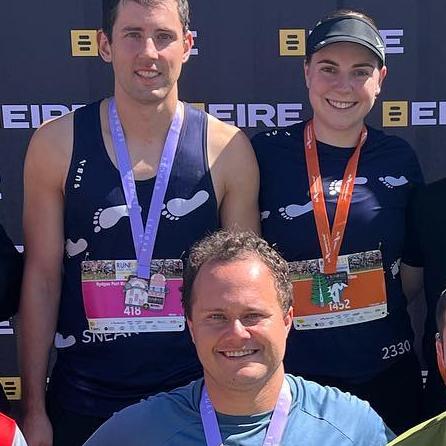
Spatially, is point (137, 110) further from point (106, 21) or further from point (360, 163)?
point (360, 163)

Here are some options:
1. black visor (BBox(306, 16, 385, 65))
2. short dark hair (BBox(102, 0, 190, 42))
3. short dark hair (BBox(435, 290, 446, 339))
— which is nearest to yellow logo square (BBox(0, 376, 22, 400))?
short dark hair (BBox(102, 0, 190, 42))

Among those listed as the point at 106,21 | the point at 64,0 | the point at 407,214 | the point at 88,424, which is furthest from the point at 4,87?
the point at 407,214

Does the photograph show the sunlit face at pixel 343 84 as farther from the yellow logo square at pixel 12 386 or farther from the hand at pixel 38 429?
the yellow logo square at pixel 12 386

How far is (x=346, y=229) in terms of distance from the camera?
7.27 ft

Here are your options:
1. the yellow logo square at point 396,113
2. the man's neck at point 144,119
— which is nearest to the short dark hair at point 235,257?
the man's neck at point 144,119

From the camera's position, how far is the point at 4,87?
2.93 m

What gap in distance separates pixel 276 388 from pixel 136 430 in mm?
323

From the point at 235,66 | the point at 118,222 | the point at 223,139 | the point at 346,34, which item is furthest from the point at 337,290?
the point at 235,66

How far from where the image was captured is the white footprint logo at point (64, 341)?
223cm

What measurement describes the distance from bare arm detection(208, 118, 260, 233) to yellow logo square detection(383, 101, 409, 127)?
0.95 meters

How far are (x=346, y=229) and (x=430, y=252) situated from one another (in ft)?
0.93

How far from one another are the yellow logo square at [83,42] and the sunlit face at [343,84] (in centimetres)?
102

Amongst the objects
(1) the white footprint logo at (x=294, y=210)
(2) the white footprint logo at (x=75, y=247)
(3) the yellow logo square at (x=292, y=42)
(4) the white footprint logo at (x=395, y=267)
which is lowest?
(4) the white footprint logo at (x=395, y=267)

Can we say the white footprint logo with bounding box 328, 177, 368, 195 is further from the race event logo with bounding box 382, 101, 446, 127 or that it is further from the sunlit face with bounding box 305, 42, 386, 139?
the race event logo with bounding box 382, 101, 446, 127
